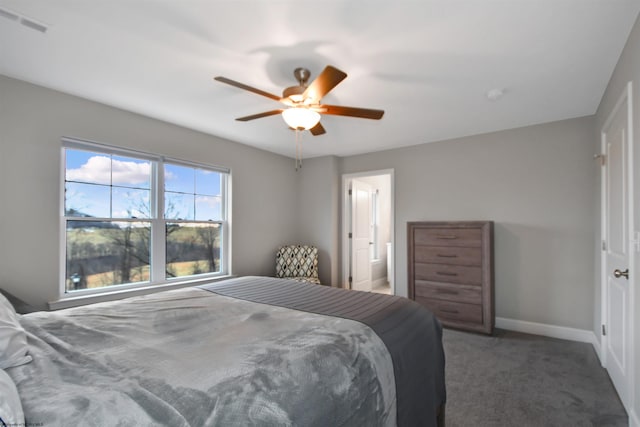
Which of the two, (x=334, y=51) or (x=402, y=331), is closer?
(x=402, y=331)

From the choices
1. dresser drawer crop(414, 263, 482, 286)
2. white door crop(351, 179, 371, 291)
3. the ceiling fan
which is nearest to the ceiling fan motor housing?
the ceiling fan

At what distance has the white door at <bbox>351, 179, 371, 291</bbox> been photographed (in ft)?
16.3

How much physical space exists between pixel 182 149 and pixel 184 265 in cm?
140

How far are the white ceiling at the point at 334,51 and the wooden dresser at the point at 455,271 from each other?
137 cm

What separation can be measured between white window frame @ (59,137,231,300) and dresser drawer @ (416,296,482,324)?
106 inches

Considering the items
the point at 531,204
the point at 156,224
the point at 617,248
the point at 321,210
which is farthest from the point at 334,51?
the point at 321,210

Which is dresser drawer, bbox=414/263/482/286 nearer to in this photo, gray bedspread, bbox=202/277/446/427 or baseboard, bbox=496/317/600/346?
baseboard, bbox=496/317/600/346

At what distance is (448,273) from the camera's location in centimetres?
357

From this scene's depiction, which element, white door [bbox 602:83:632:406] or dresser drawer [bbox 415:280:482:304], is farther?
dresser drawer [bbox 415:280:482:304]

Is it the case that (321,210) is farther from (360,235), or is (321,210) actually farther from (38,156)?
(38,156)

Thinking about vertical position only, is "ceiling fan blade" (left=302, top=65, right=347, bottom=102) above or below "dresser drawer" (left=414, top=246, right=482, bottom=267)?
above

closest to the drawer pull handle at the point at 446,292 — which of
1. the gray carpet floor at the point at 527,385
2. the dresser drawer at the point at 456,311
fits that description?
the dresser drawer at the point at 456,311

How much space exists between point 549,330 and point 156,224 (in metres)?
4.55

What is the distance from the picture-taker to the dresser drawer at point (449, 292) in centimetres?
340
